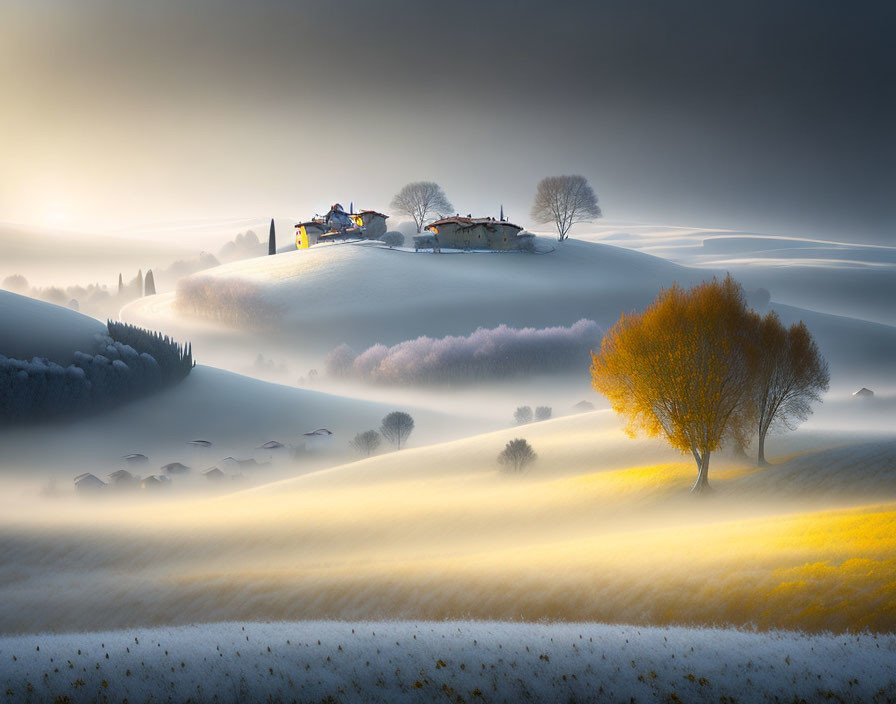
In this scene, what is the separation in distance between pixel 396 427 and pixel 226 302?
134ft

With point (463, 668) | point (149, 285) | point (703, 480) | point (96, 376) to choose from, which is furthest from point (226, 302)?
point (463, 668)

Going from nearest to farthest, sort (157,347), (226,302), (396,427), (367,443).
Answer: (367,443), (396,427), (157,347), (226,302)

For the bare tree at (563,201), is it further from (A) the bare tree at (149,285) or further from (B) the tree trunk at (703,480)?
(B) the tree trunk at (703,480)

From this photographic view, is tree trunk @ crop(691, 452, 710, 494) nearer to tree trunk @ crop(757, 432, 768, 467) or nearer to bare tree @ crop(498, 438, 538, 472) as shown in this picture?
tree trunk @ crop(757, 432, 768, 467)

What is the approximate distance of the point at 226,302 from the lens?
8244 cm

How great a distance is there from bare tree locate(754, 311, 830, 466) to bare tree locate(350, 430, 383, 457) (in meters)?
25.9

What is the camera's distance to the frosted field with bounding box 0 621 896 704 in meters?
10.6

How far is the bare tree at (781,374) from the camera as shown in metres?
28.5

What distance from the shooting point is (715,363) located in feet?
86.7

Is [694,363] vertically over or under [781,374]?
over

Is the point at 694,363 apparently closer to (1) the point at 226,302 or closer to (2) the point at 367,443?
(2) the point at 367,443

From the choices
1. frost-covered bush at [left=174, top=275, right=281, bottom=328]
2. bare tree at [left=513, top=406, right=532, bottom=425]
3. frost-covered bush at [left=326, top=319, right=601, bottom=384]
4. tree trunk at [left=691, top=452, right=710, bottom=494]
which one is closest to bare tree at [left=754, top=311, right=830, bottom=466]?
tree trunk at [left=691, top=452, right=710, bottom=494]

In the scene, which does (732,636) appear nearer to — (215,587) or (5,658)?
(5,658)

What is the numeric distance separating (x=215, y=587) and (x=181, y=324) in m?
66.5
